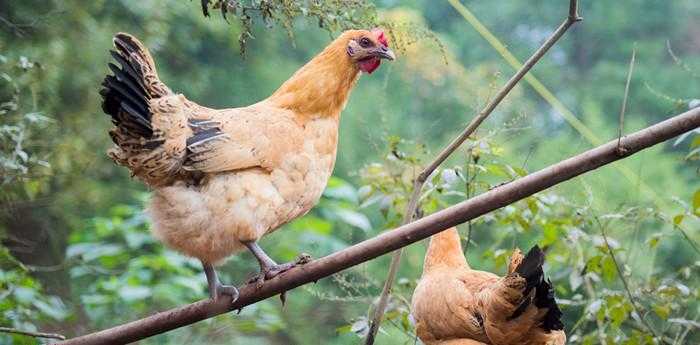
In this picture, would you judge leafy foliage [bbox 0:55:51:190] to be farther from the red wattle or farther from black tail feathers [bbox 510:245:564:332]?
black tail feathers [bbox 510:245:564:332]

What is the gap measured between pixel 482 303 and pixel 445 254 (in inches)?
17.0

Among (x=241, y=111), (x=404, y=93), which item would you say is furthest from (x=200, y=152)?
(x=404, y=93)

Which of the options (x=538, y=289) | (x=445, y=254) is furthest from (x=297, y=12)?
(x=445, y=254)

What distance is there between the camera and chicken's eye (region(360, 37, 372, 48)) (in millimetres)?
2576

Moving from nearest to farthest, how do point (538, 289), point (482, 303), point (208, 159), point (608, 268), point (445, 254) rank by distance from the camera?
point (208, 159), point (538, 289), point (482, 303), point (608, 268), point (445, 254)

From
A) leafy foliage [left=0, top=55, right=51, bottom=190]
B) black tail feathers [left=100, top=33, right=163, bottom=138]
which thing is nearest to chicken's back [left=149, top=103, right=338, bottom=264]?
black tail feathers [left=100, top=33, right=163, bottom=138]

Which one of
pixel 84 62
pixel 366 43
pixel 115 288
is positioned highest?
pixel 366 43

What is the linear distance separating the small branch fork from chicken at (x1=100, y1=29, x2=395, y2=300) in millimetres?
240

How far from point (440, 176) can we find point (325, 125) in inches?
14.5

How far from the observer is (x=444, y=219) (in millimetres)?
1932

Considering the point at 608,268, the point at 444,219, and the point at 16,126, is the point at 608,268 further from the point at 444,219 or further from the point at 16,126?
the point at 16,126

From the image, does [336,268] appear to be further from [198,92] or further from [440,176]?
[198,92]

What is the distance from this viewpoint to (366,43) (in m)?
2.58

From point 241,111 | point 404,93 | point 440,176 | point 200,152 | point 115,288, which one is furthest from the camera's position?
point 404,93
